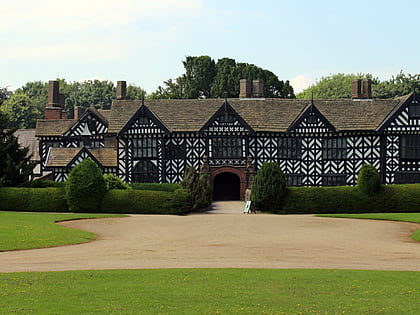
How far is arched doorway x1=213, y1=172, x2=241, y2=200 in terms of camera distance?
51.1 metres

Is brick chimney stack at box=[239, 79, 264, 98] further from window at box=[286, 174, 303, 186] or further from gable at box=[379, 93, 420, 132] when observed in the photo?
gable at box=[379, 93, 420, 132]

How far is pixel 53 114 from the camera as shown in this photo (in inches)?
2425

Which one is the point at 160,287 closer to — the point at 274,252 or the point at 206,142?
the point at 274,252

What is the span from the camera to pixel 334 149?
49.6 meters

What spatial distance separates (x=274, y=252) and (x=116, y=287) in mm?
7969

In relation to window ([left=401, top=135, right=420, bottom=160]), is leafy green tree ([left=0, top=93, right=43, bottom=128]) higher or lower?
higher

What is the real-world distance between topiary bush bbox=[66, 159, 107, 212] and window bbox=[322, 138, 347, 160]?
65.7 feet

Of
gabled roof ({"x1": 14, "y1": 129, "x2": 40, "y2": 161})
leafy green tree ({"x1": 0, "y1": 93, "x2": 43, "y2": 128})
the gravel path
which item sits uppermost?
leafy green tree ({"x1": 0, "y1": 93, "x2": 43, "y2": 128})

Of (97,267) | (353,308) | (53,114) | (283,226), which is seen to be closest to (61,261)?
(97,267)

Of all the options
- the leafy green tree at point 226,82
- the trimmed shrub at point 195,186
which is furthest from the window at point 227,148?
the leafy green tree at point 226,82

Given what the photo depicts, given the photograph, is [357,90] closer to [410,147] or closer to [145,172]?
[410,147]

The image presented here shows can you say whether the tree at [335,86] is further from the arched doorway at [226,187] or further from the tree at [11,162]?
the tree at [11,162]

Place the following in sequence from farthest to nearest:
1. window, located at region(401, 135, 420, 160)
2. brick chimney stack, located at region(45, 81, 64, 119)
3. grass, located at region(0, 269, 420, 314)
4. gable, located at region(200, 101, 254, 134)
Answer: brick chimney stack, located at region(45, 81, 64, 119) < gable, located at region(200, 101, 254, 134) < window, located at region(401, 135, 420, 160) < grass, located at region(0, 269, 420, 314)

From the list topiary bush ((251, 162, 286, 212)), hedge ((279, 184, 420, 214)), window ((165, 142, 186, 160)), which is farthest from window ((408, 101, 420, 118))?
window ((165, 142, 186, 160))
